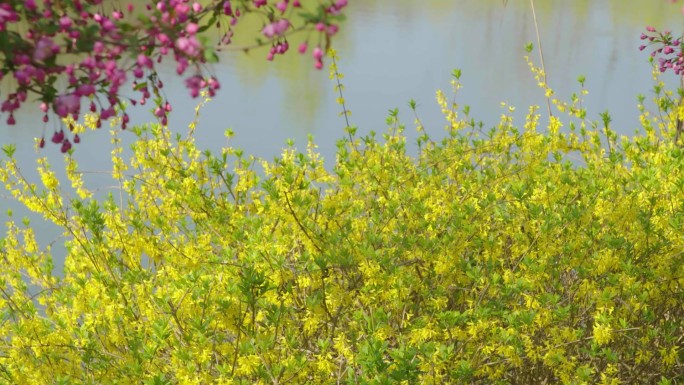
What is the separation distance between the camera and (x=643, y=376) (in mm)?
3340

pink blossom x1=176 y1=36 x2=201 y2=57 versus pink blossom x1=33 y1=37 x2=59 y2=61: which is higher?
pink blossom x1=33 y1=37 x2=59 y2=61

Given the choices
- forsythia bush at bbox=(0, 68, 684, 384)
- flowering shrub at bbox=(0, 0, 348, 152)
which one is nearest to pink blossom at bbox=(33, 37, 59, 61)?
flowering shrub at bbox=(0, 0, 348, 152)

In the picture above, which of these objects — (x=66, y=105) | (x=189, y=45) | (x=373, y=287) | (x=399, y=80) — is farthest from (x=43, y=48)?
(x=399, y=80)

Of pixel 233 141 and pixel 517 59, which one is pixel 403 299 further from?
pixel 517 59

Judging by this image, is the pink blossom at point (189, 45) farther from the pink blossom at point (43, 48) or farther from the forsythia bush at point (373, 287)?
the forsythia bush at point (373, 287)

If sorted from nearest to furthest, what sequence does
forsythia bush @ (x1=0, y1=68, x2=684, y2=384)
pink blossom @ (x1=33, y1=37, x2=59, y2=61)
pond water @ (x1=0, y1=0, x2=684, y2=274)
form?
pink blossom @ (x1=33, y1=37, x2=59, y2=61) < forsythia bush @ (x1=0, y1=68, x2=684, y2=384) < pond water @ (x1=0, y1=0, x2=684, y2=274)

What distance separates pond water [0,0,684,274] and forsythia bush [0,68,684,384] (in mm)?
2982

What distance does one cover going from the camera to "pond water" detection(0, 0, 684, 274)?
389 inches

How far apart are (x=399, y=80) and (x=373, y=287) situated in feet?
33.0

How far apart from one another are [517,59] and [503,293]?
12.4m

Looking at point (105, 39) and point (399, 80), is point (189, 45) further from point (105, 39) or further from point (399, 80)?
point (399, 80)

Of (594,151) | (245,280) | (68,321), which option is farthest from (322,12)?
(594,151)

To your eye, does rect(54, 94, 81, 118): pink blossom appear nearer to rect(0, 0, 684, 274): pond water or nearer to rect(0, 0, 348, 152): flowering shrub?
rect(0, 0, 348, 152): flowering shrub

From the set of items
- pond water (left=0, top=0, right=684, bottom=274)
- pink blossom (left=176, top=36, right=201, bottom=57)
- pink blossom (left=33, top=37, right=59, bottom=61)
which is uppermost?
pond water (left=0, top=0, right=684, bottom=274)
